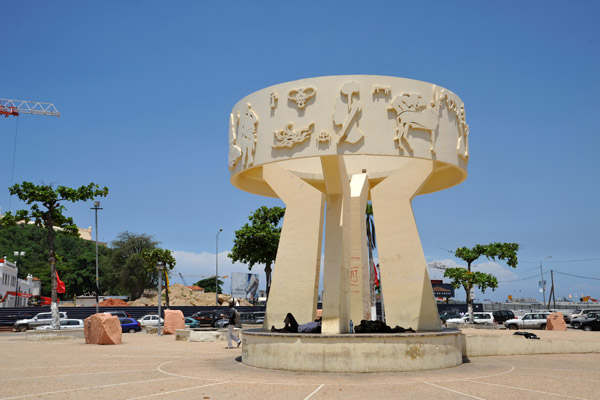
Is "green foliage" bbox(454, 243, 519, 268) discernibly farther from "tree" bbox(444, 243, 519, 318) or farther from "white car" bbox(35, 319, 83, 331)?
"white car" bbox(35, 319, 83, 331)

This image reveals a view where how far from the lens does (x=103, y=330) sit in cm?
2433

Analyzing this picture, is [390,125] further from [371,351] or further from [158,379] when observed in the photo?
[158,379]

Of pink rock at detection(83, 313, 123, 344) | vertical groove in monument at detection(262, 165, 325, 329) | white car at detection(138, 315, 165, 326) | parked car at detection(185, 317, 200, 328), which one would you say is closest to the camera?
vertical groove in monument at detection(262, 165, 325, 329)

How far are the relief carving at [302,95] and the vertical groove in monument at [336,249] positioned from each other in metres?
1.78

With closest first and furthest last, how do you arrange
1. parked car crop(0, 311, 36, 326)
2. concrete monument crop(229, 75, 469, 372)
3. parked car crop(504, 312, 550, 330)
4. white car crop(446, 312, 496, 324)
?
concrete monument crop(229, 75, 469, 372)
parked car crop(504, 312, 550, 330)
parked car crop(0, 311, 36, 326)
white car crop(446, 312, 496, 324)

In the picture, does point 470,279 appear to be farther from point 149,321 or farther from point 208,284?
point 208,284

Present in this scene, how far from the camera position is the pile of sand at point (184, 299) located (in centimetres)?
7094

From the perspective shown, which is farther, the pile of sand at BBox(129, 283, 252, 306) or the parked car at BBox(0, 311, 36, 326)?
the pile of sand at BBox(129, 283, 252, 306)

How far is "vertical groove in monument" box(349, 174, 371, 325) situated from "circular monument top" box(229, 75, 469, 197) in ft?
9.66

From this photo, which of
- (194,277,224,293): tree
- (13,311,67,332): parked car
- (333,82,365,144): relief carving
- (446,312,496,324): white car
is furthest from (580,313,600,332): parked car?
(194,277,224,293): tree

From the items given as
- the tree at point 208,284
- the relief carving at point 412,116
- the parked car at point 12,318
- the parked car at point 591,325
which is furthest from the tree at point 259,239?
the tree at point 208,284

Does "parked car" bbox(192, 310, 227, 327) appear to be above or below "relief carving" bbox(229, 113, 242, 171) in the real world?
below

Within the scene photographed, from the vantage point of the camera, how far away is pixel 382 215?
61.4 ft

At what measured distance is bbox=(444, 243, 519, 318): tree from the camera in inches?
1937
